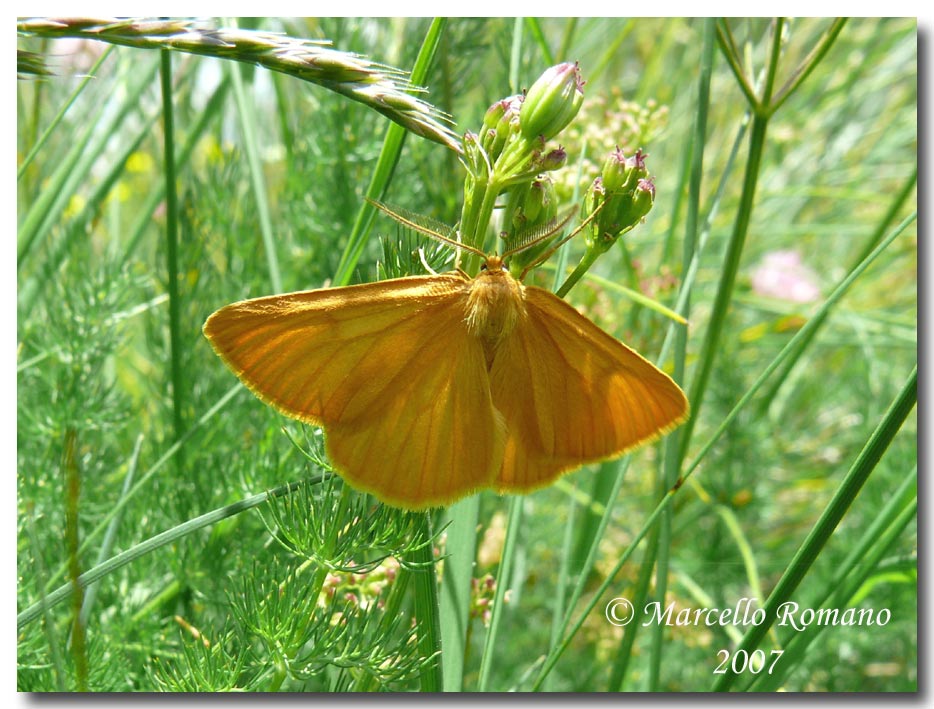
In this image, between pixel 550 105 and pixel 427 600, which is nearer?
pixel 550 105

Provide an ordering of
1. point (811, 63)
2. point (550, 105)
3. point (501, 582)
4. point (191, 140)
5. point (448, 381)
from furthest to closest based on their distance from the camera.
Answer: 1. point (191, 140)
2. point (811, 63)
3. point (501, 582)
4. point (448, 381)
5. point (550, 105)

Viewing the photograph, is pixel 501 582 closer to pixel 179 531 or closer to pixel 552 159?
pixel 179 531

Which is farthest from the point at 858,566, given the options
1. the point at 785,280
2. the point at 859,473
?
the point at 785,280

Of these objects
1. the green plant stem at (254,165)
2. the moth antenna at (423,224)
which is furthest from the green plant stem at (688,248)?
the green plant stem at (254,165)

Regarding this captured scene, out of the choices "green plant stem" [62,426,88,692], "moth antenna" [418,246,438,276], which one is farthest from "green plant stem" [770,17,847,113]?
"green plant stem" [62,426,88,692]

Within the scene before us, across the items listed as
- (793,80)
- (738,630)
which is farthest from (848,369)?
(793,80)

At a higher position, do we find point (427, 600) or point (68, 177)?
point (68, 177)

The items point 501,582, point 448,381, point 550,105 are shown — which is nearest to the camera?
point 550,105
